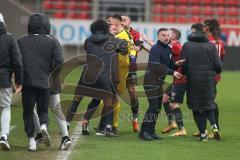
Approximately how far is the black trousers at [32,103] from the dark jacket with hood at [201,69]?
2.55 m

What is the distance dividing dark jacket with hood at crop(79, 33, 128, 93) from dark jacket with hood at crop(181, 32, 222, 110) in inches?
43.8

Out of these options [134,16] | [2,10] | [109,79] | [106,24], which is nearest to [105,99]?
[109,79]

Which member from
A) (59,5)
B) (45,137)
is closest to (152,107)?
(45,137)

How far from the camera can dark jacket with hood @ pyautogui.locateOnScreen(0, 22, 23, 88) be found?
33.9 feet

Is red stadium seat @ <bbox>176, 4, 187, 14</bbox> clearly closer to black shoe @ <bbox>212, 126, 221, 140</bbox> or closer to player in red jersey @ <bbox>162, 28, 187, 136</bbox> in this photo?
player in red jersey @ <bbox>162, 28, 187, 136</bbox>

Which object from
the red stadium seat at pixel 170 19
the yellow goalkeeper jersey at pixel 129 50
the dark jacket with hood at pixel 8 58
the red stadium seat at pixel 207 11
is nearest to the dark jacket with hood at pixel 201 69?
the yellow goalkeeper jersey at pixel 129 50

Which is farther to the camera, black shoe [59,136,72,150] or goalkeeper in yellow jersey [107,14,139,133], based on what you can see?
goalkeeper in yellow jersey [107,14,139,133]

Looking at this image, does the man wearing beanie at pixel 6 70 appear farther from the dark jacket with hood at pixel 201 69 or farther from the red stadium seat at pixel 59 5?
Result: the red stadium seat at pixel 59 5

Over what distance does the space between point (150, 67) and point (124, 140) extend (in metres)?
1.22

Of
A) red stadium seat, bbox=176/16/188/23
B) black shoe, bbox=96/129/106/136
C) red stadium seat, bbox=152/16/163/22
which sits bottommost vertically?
red stadium seat, bbox=176/16/188/23

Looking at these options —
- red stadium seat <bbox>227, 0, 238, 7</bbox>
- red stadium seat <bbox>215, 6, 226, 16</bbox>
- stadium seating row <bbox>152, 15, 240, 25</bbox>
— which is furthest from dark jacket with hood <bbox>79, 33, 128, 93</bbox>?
red stadium seat <bbox>227, 0, 238, 7</bbox>

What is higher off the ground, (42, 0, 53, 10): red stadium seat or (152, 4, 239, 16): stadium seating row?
(42, 0, 53, 10): red stadium seat

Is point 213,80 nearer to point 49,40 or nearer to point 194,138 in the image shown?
point 194,138

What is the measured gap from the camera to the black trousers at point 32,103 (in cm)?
1060
